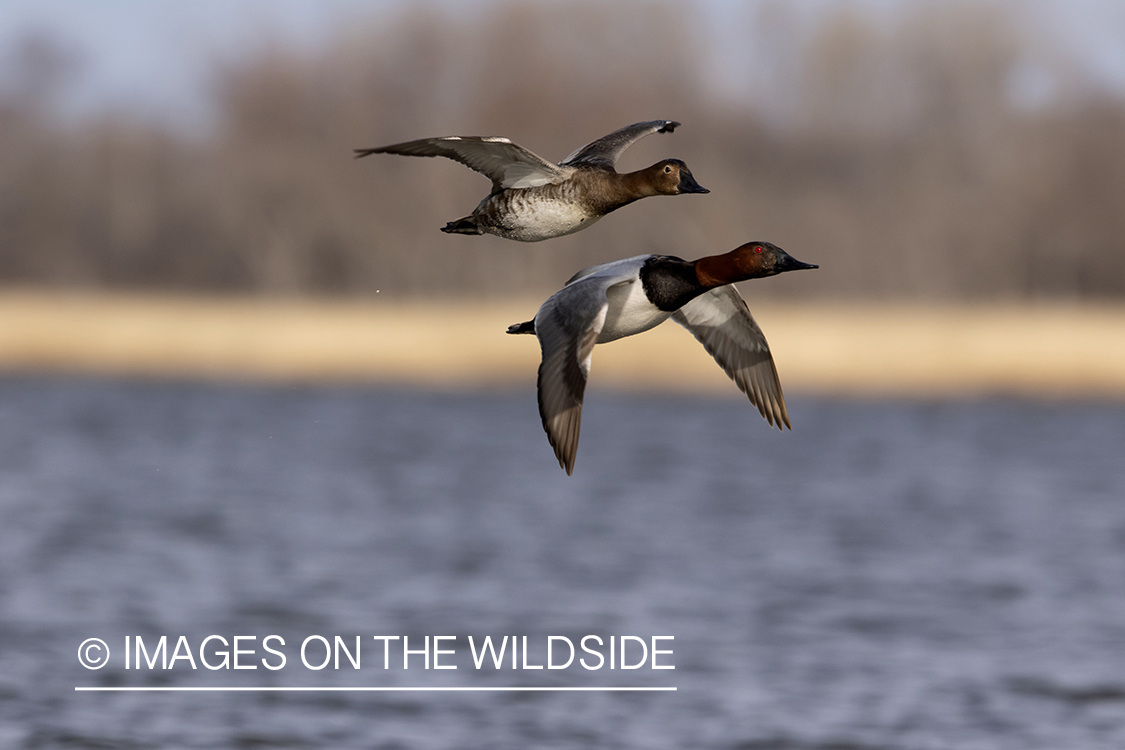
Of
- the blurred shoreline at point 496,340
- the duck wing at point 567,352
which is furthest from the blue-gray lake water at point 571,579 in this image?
the duck wing at point 567,352

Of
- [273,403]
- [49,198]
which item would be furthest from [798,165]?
[49,198]

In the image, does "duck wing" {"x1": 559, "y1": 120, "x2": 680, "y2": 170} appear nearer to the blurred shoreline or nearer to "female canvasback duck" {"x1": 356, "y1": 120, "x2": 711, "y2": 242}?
"female canvasback duck" {"x1": 356, "y1": 120, "x2": 711, "y2": 242}

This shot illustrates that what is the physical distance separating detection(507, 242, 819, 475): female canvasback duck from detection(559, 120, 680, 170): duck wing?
1.37ft

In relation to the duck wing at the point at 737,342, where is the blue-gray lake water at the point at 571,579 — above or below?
above

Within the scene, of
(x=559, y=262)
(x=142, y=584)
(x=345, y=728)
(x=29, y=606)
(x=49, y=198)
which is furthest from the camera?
(x=49, y=198)

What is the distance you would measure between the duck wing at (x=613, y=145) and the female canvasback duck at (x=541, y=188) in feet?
0.65

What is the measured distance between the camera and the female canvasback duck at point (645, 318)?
4.77m

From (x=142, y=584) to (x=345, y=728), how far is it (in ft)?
27.8

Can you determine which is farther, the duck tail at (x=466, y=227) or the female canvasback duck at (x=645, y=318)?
the duck tail at (x=466, y=227)

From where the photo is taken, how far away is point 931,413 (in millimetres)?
57156

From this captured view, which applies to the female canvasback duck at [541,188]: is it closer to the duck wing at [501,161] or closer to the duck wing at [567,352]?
the duck wing at [501,161]

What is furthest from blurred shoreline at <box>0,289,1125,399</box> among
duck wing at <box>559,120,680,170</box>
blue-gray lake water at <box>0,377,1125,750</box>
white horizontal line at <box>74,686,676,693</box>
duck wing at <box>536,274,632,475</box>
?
duck wing at <box>536,274,632,475</box>

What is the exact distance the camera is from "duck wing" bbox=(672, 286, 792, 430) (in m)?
6.07

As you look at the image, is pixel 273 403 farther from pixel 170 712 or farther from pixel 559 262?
pixel 170 712
